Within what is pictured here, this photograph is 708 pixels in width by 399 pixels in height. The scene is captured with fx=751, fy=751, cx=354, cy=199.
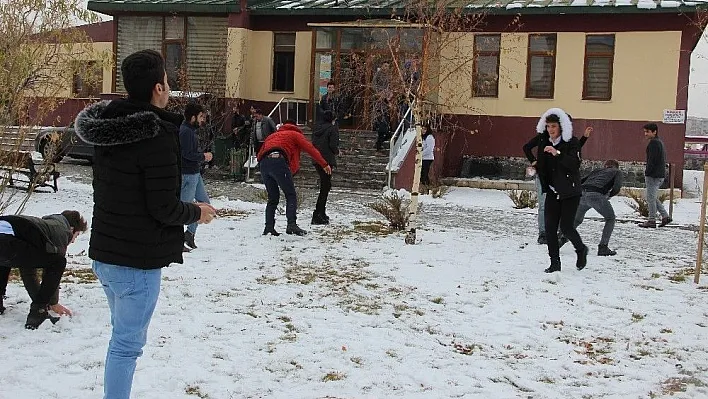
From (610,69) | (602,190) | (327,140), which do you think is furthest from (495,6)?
(602,190)

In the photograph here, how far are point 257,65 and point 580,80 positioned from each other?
9.28 meters

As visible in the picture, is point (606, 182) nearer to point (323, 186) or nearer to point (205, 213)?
point (323, 186)

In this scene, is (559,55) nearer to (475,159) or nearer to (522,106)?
(522,106)

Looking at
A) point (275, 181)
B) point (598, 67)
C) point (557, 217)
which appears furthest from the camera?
point (598, 67)

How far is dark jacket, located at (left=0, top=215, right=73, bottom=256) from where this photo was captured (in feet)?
16.9

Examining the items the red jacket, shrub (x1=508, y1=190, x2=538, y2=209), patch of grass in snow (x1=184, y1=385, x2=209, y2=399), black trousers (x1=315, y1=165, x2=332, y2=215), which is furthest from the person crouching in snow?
shrub (x1=508, y1=190, x2=538, y2=209)

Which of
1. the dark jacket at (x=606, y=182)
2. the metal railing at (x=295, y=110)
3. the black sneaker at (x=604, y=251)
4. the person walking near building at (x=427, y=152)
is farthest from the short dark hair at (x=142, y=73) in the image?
the metal railing at (x=295, y=110)

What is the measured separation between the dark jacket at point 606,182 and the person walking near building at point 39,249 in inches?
238

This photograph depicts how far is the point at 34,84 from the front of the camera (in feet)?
29.6

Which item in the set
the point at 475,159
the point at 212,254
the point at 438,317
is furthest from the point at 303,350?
the point at 475,159

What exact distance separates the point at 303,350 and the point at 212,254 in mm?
3615

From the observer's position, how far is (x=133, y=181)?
3.34 m

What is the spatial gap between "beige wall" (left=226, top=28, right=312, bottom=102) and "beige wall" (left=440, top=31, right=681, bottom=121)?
14.1 feet

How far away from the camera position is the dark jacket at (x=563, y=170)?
7.79 metres
